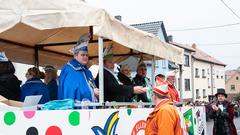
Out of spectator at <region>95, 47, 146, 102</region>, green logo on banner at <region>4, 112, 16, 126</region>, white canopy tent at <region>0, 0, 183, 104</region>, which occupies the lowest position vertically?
green logo on banner at <region>4, 112, 16, 126</region>

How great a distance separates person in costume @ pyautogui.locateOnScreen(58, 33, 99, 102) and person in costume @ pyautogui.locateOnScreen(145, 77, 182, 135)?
78 centimetres

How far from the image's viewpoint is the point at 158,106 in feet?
17.8

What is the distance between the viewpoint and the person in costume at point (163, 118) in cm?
518

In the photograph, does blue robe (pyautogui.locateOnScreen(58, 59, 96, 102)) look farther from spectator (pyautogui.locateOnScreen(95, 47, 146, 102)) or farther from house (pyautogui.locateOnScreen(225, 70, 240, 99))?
house (pyautogui.locateOnScreen(225, 70, 240, 99))

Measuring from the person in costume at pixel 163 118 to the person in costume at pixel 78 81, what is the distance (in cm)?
78

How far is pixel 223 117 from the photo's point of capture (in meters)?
9.53

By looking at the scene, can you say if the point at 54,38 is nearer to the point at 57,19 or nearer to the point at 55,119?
the point at 57,19

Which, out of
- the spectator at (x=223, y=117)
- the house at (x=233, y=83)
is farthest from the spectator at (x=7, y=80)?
the house at (x=233, y=83)

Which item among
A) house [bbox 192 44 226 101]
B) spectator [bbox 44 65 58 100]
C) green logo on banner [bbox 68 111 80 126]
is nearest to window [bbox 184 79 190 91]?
house [bbox 192 44 226 101]

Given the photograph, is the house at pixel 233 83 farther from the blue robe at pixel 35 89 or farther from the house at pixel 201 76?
the blue robe at pixel 35 89

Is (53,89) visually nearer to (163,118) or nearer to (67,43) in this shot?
(67,43)

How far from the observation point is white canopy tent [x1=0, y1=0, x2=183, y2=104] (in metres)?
4.95

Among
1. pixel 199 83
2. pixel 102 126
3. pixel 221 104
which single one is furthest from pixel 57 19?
pixel 199 83

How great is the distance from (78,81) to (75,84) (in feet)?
0.20
